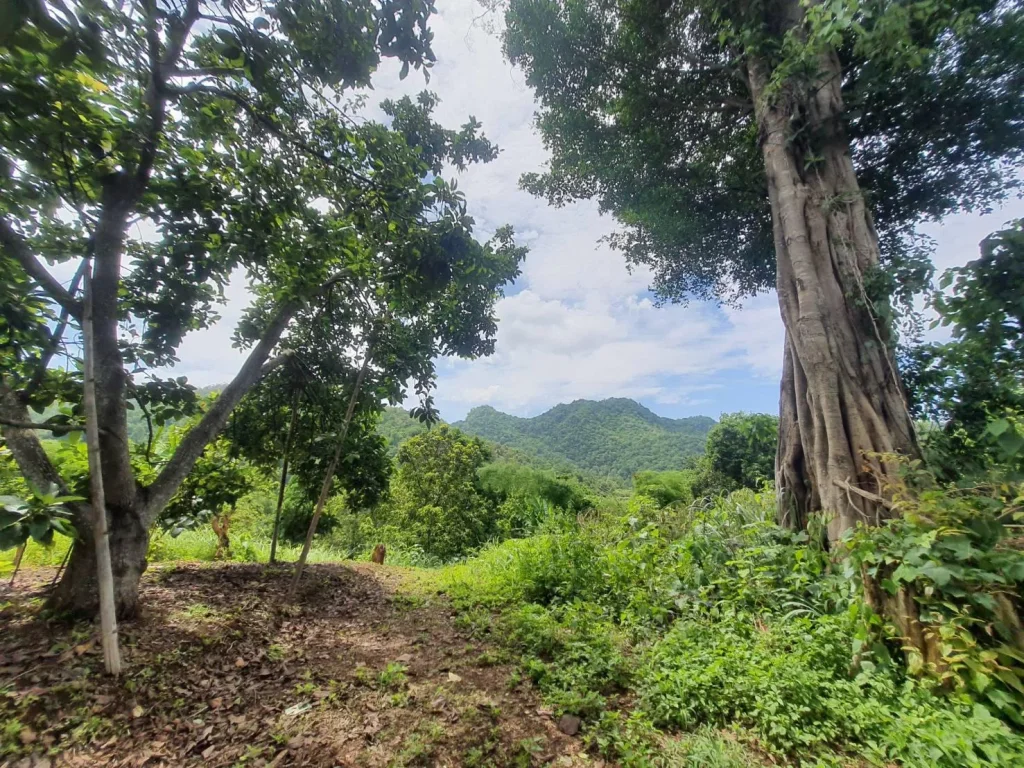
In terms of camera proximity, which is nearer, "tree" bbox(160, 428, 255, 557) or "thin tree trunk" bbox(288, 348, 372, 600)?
"thin tree trunk" bbox(288, 348, 372, 600)

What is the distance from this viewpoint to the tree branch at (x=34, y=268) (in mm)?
2549

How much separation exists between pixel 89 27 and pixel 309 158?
2.45 metres

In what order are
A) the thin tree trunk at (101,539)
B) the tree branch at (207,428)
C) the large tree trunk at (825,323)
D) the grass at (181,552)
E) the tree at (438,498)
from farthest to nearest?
1. the tree at (438,498)
2. the grass at (181,552)
3. the large tree trunk at (825,323)
4. the tree branch at (207,428)
5. the thin tree trunk at (101,539)

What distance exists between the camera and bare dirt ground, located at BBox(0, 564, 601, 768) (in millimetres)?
1924

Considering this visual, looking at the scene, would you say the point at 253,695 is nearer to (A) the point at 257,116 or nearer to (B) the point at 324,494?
(B) the point at 324,494

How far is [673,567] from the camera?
3857 millimetres

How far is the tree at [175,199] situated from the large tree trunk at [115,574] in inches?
0.4

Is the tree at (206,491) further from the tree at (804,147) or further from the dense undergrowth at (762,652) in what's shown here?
the tree at (804,147)

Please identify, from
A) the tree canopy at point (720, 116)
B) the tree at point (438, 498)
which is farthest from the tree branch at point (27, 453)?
the tree at point (438, 498)

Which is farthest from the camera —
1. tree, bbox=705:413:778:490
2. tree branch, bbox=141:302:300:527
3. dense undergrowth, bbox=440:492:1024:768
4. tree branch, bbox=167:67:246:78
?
tree, bbox=705:413:778:490

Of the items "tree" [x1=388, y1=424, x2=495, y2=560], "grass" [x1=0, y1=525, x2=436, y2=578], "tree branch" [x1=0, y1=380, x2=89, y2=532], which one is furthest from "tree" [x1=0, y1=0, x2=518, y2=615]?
"tree" [x1=388, y1=424, x2=495, y2=560]

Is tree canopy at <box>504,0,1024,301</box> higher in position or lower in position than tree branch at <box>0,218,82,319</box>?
higher

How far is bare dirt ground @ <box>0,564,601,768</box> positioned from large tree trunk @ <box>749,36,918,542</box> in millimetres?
3024

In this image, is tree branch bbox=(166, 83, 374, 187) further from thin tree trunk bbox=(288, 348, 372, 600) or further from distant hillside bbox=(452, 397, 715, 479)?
distant hillside bbox=(452, 397, 715, 479)
